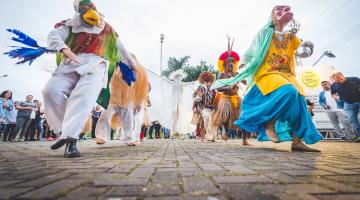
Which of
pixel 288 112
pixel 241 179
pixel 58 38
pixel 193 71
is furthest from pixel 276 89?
pixel 193 71

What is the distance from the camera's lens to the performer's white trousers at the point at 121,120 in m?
5.59

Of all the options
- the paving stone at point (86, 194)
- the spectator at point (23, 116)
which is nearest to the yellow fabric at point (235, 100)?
the paving stone at point (86, 194)

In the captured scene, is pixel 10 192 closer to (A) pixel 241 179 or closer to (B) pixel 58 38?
(A) pixel 241 179

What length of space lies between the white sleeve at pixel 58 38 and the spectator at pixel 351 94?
820 centimetres

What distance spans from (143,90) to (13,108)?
7.23 m

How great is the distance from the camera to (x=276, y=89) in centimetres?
391

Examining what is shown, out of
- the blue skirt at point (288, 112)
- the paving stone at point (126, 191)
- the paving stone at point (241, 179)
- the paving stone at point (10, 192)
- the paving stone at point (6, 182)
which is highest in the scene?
the blue skirt at point (288, 112)

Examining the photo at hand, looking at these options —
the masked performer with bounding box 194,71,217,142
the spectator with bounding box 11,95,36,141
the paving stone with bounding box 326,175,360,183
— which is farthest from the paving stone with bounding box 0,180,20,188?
the spectator with bounding box 11,95,36,141

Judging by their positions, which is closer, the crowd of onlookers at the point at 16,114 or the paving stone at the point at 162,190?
the paving stone at the point at 162,190

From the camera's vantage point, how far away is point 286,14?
14.0 ft

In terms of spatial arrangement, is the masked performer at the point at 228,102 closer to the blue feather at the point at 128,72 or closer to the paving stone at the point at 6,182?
the blue feather at the point at 128,72

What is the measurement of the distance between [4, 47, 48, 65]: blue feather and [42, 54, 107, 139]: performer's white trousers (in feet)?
2.04

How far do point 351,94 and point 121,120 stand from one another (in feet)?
Result: 23.8

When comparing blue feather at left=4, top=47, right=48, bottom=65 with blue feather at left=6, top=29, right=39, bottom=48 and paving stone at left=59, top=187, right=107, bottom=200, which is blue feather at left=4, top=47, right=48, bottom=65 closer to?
blue feather at left=6, top=29, right=39, bottom=48
